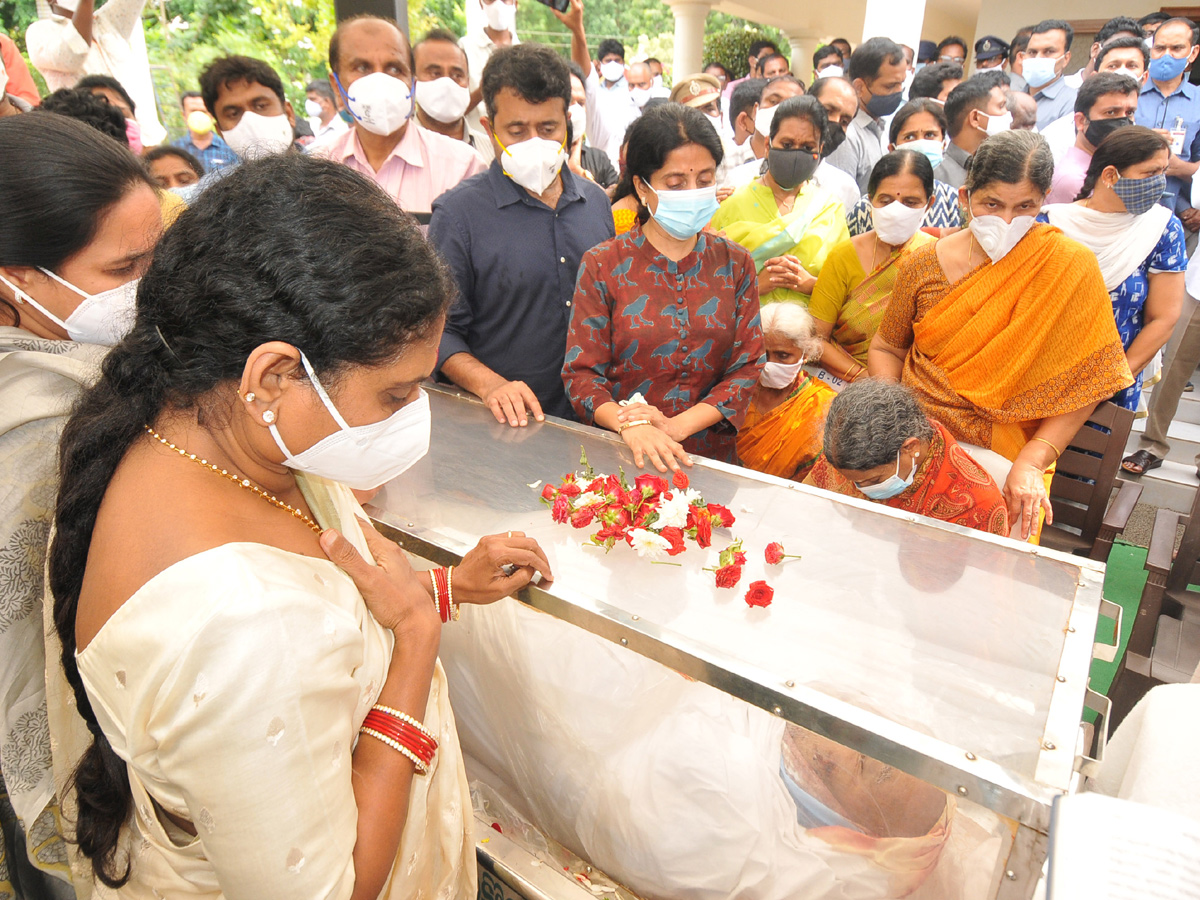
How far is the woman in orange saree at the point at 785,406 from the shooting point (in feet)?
9.95

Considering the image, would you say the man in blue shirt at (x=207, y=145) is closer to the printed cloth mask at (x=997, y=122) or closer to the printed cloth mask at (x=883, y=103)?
the printed cloth mask at (x=883, y=103)

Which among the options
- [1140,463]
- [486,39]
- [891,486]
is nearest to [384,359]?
[891,486]

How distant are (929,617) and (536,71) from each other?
217 cm

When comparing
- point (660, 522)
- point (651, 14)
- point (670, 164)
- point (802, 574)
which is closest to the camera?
point (802, 574)

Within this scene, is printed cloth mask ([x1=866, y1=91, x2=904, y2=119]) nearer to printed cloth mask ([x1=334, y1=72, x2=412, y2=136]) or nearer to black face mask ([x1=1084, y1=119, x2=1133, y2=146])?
black face mask ([x1=1084, y1=119, x2=1133, y2=146])

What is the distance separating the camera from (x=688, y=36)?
1370 cm

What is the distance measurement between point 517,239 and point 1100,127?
3844mm

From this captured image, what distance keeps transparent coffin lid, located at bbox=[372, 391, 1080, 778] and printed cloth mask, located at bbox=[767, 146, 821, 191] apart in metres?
1.98

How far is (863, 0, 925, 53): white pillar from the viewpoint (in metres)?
7.59

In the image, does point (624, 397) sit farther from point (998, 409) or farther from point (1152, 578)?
point (1152, 578)

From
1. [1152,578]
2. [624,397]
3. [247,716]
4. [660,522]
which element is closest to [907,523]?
[660,522]

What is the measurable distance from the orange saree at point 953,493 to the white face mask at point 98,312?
1.82 meters

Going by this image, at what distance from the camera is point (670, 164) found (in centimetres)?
232

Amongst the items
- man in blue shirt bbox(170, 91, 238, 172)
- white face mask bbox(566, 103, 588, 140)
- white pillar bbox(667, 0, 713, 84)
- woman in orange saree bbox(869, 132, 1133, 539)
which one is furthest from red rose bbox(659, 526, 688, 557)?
white pillar bbox(667, 0, 713, 84)
